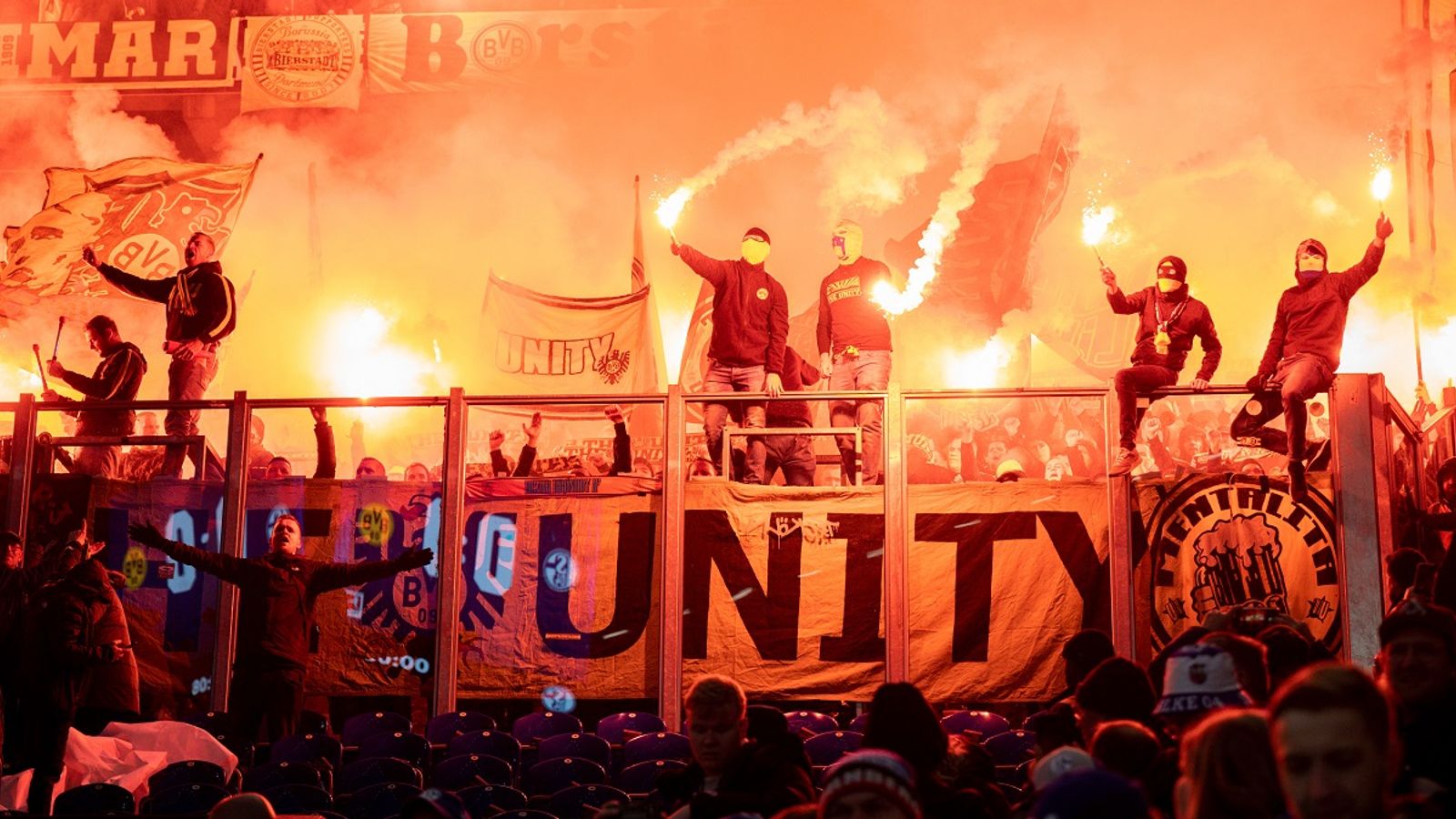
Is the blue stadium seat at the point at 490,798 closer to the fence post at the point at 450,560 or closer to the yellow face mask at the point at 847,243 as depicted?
the fence post at the point at 450,560

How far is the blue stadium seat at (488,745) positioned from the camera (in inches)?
417

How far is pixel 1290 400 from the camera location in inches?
468

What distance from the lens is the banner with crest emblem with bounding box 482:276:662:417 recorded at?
17844 mm

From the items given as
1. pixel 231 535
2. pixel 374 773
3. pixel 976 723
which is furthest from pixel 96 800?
pixel 976 723

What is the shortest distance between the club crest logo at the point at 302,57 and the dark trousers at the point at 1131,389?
616 inches

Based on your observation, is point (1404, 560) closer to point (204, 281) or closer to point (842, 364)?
point (842, 364)

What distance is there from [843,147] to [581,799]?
1645cm

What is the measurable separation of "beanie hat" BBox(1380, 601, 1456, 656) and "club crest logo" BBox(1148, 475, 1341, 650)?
21.9 ft

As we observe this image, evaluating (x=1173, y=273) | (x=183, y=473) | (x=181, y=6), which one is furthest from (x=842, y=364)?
(x=181, y=6)

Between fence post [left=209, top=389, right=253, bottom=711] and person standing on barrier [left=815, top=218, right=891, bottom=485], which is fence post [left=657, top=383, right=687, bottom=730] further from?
fence post [left=209, top=389, right=253, bottom=711]

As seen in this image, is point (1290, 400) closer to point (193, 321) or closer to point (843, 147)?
point (193, 321)

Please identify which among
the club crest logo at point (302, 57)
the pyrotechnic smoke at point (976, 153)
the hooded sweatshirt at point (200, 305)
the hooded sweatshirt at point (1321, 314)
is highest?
the club crest logo at point (302, 57)

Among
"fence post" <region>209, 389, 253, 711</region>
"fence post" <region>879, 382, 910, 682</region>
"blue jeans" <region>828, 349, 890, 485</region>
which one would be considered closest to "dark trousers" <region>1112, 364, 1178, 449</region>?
"fence post" <region>879, 382, 910, 682</region>

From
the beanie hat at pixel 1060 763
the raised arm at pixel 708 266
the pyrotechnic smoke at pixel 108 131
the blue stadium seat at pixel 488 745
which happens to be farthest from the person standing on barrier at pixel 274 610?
the pyrotechnic smoke at pixel 108 131
